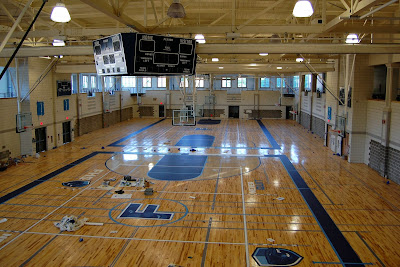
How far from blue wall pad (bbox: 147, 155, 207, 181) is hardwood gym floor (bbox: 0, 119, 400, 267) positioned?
6 cm

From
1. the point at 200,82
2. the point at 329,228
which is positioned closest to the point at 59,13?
the point at 329,228

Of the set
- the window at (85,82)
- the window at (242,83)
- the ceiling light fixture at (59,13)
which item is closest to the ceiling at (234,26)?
the ceiling light fixture at (59,13)

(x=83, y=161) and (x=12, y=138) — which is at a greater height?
(x=12, y=138)

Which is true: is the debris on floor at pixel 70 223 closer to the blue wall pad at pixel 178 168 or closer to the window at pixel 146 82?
the blue wall pad at pixel 178 168

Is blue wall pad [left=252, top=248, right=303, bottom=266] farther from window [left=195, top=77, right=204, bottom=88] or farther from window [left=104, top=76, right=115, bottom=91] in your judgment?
window [left=195, top=77, right=204, bottom=88]

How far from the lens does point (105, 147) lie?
26.3 metres

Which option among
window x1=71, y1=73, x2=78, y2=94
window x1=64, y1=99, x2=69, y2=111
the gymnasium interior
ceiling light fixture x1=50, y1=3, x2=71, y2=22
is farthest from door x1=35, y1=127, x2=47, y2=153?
ceiling light fixture x1=50, y1=3, x2=71, y2=22

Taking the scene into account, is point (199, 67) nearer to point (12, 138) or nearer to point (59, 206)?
point (12, 138)

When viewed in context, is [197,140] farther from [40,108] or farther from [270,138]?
[40,108]

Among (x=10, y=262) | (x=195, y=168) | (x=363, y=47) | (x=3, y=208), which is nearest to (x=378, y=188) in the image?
(x=363, y=47)

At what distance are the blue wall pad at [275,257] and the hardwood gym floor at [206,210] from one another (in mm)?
216

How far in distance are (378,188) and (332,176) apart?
2.46 m

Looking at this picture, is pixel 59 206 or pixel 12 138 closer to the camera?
pixel 59 206

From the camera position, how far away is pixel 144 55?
11625 millimetres
